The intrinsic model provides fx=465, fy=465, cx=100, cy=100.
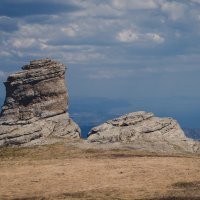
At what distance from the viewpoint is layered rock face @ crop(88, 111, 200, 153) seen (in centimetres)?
8350

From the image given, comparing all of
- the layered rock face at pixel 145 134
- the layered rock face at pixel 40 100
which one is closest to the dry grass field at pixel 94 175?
the layered rock face at pixel 145 134

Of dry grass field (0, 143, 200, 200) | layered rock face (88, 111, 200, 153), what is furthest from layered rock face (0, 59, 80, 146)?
dry grass field (0, 143, 200, 200)

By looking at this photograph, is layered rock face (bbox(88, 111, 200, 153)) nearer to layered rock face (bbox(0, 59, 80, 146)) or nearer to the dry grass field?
layered rock face (bbox(0, 59, 80, 146))

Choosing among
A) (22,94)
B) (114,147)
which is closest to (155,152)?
(114,147)

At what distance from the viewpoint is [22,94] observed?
305ft

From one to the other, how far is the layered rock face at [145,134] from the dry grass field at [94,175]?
7732 millimetres

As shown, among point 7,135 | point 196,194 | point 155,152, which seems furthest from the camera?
point 7,135

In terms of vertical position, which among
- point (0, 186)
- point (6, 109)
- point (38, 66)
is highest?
point (38, 66)

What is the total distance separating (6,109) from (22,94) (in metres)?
4.56

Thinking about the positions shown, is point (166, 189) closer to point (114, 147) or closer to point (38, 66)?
point (114, 147)

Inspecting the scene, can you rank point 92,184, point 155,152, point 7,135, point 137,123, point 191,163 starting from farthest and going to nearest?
point 137,123, point 7,135, point 155,152, point 191,163, point 92,184

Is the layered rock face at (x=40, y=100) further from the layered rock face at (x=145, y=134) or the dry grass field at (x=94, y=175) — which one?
the dry grass field at (x=94, y=175)

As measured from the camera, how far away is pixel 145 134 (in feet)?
289

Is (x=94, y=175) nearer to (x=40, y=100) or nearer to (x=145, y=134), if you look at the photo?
(x=145, y=134)
